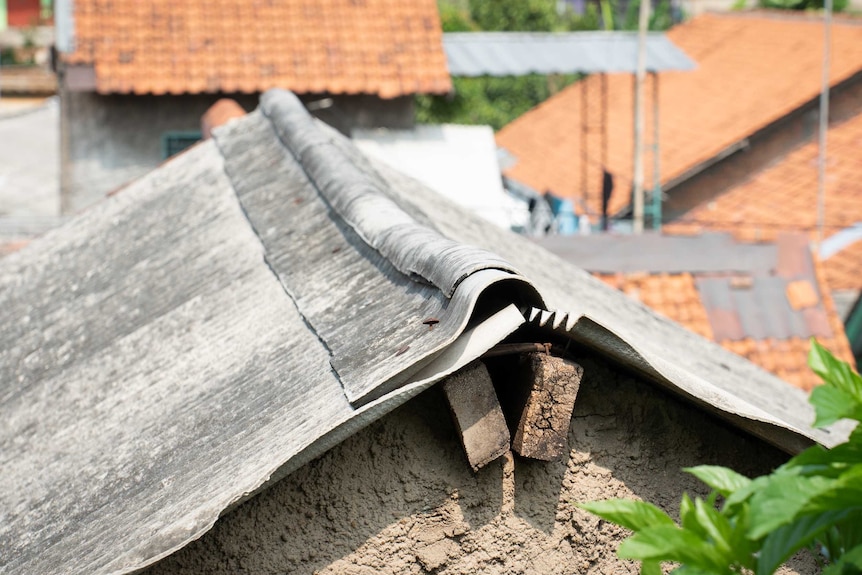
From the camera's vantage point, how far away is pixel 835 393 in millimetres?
1926

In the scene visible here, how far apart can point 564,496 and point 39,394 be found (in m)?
2.01

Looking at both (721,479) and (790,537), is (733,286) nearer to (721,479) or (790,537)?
(721,479)

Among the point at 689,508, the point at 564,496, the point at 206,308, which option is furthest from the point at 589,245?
the point at 689,508

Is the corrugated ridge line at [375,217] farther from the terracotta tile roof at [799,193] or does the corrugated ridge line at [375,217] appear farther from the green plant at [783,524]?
the terracotta tile roof at [799,193]

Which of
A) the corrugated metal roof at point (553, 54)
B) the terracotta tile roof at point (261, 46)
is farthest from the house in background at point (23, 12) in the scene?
the corrugated metal roof at point (553, 54)

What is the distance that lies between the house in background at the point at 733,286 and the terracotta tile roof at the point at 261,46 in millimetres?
4549

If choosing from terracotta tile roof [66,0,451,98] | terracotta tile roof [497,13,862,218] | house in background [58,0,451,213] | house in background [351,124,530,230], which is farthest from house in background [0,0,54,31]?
house in background [351,124,530,230]

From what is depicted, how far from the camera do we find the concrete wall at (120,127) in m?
13.8

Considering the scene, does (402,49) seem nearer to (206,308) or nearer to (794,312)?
(794,312)

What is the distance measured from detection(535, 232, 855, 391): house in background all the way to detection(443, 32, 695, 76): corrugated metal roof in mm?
5809

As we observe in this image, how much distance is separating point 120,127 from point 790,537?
13.0 metres

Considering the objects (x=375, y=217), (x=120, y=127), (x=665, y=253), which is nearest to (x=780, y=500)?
(x=375, y=217)

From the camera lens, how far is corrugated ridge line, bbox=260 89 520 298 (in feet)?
9.89

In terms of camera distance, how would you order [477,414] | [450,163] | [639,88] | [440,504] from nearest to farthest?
[477,414]
[440,504]
[450,163]
[639,88]
